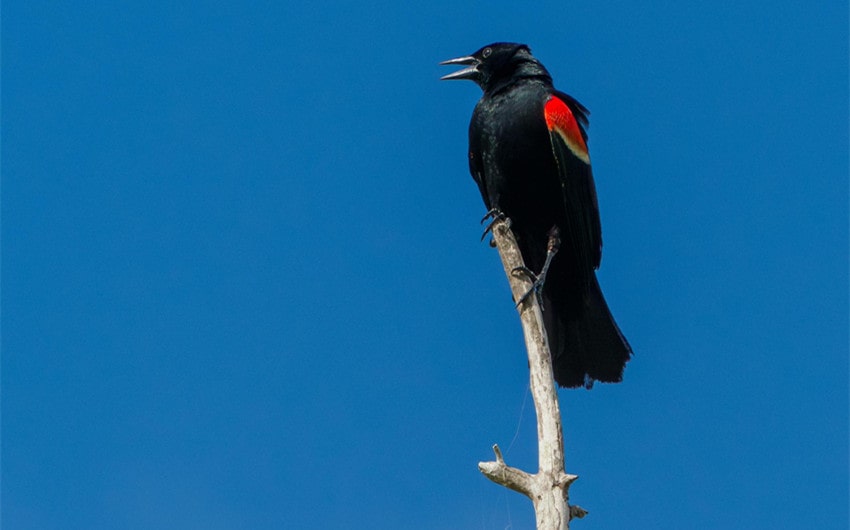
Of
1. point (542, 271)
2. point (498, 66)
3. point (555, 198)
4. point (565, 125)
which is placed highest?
point (498, 66)

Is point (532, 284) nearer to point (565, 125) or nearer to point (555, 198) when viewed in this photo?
point (555, 198)

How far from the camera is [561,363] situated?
6.60m

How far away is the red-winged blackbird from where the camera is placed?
6496 mm

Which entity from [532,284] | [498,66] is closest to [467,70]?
[498,66]

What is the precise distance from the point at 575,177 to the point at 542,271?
28.5 inches

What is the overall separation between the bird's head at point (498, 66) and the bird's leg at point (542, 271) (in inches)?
40.8

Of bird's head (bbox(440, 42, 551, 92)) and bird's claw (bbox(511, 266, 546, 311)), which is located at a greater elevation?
bird's head (bbox(440, 42, 551, 92))

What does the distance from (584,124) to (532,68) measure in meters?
0.49

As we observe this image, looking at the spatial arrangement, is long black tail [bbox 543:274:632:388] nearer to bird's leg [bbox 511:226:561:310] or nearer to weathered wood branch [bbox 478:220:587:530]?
bird's leg [bbox 511:226:561:310]

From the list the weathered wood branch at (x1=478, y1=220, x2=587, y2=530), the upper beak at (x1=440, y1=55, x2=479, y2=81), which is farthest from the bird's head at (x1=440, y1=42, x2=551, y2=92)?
the weathered wood branch at (x1=478, y1=220, x2=587, y2=530)

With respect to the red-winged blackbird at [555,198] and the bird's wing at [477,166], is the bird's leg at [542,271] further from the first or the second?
the bird's wing at [477,166]

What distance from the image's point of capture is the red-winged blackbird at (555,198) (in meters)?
6.50

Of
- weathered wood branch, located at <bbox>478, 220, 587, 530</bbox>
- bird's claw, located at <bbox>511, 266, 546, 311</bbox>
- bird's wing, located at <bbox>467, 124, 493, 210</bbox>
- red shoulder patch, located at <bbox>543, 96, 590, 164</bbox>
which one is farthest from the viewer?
bird's wing, located at <bbox>467, 124, 493, 210</bbox>

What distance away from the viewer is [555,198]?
6590 mm
